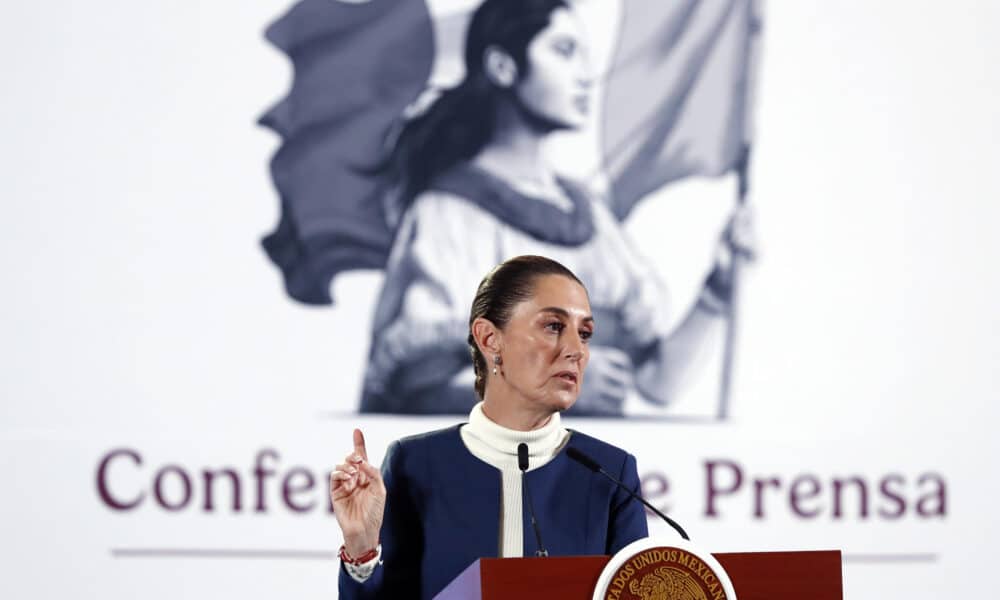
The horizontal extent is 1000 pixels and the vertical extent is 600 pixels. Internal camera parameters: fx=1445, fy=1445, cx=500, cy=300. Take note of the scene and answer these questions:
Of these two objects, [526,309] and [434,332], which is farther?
[434,332]

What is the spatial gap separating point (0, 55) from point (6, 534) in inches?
55.1

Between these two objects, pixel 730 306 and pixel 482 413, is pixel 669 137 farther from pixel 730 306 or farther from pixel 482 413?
pixel 482 413

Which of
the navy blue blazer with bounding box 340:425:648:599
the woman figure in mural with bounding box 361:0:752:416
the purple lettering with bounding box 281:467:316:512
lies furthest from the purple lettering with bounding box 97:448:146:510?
the navy blue blazer with bounding box 340:425:648:599

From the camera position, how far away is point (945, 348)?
4.52 metres

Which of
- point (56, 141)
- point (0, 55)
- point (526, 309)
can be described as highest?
point (0, 55)

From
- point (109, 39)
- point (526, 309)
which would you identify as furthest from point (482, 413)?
point (109, 39)

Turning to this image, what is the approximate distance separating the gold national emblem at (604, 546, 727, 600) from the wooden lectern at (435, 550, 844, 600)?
0.03 meters

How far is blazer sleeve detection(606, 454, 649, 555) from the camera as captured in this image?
261 cm

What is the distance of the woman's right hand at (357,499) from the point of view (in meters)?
2.34

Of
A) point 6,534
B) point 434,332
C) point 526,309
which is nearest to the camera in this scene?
point 526,309

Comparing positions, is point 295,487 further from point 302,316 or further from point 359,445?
point 359,445

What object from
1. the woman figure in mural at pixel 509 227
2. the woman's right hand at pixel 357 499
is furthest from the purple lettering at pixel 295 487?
the woman's right hand at pixel 357 499

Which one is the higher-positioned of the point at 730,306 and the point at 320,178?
the point at 320,178

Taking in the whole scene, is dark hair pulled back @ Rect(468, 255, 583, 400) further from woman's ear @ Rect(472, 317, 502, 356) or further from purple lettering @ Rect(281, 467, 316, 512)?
purple lettering @ Rect(281, 467, 316, 512)
